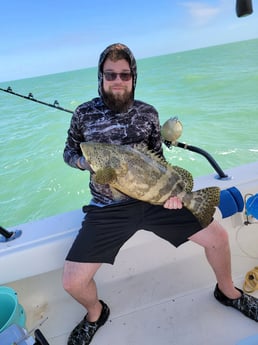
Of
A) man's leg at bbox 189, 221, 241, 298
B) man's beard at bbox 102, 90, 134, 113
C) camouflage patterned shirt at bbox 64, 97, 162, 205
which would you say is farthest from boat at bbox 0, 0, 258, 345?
man's beard at bbox 102, 90, 134, 113

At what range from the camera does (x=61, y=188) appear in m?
7.56

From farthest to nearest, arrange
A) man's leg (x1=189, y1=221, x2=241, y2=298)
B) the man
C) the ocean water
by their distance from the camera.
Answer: the ocean water → man's leg (x1=189, y1=221, x2=241, y2=298) → the man

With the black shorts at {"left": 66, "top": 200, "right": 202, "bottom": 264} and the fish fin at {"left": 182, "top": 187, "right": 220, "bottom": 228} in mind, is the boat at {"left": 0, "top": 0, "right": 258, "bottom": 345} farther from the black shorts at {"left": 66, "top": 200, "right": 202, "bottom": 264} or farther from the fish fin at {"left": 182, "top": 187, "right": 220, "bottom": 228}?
the fish fin at {"left": 182, "top": 187, "right": 220, "bottom": 228}

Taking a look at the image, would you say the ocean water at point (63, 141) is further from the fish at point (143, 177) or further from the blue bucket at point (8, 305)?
the fish at point (143, 177)

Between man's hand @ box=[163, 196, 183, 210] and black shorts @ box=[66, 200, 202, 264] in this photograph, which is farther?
black shorts @ box=[66, 200, 202, 264]

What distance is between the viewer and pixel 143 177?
162 centimetres

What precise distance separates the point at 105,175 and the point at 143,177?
22 centimetres

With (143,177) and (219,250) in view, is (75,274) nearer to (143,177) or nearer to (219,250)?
(143,177)

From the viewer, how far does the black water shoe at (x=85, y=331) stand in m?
1.97

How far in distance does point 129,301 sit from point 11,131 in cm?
1412

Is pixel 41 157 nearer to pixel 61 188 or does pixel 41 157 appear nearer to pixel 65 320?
pixel 61 188

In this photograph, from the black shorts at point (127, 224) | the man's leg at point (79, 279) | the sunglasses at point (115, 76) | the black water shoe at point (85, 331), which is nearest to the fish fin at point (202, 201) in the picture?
the black shorts at point (127, 224)

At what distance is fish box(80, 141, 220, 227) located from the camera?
1.57 m

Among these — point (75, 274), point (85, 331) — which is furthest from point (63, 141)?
point (75, 274)
